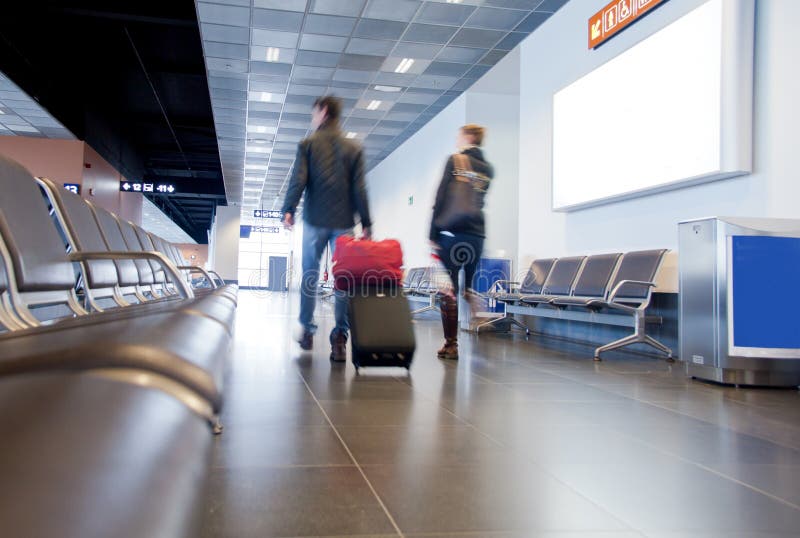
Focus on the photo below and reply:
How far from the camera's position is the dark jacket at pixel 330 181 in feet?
11.9

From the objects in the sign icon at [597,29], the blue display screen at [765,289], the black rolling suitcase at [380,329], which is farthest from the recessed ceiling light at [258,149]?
the blue display screen at [765,289]

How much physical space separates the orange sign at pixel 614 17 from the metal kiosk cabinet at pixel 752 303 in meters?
2.47

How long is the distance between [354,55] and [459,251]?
5170mm

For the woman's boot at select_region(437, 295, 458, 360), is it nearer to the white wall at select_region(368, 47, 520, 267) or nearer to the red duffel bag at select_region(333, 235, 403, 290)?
the red duffel bag at select_region(333, 235, 403, 290)

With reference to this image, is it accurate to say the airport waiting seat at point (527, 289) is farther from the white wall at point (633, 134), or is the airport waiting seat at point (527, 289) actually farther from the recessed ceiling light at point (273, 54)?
the recessed ceiling light at point (273, 54)

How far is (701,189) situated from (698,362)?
1.61 meters

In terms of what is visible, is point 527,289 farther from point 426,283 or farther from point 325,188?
point 426,283

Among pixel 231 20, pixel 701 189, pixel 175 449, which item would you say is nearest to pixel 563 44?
pixel 701 189

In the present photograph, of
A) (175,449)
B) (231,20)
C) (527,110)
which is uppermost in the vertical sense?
(231,20)

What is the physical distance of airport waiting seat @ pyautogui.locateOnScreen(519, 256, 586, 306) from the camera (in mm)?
5531

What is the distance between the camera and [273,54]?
8.12 m

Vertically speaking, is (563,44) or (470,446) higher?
(563,44)

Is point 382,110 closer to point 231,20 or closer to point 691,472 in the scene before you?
point 231,20

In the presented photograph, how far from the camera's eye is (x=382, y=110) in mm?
10422
